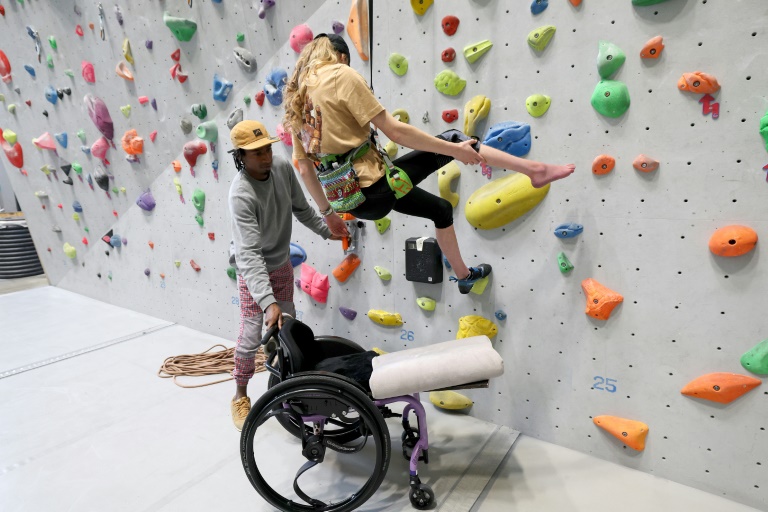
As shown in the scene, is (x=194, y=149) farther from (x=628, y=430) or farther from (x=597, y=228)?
(x=628, y=430)

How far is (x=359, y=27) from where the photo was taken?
1.90 meters

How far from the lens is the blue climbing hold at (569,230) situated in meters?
1.55

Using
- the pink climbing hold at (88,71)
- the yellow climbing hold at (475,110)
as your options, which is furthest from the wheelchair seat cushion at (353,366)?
the pink climbing hold at (88,71)

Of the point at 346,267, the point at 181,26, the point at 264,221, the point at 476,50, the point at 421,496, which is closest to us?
the point at 421,496

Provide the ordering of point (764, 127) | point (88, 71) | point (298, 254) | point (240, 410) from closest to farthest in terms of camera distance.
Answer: point (764, 127) → point (240, 410) → point (298, 254) → point (88, 71)

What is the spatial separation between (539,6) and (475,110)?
1.28ft

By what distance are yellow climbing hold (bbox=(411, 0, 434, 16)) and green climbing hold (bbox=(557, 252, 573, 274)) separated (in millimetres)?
1101

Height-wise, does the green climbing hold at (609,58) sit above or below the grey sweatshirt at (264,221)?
above

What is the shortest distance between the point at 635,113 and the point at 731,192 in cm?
37

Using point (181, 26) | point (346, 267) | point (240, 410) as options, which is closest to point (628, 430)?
point (346, 267)

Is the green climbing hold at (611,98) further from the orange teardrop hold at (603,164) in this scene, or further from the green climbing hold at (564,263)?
the green climbing hold at (564,263)

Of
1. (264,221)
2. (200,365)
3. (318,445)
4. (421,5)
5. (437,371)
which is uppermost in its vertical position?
(421,5)

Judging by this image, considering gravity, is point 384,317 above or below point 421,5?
below

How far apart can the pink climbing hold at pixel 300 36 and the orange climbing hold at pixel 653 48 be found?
4.73 ft
